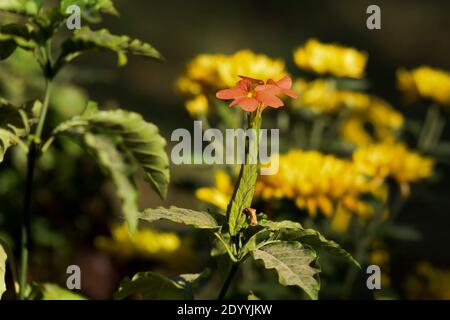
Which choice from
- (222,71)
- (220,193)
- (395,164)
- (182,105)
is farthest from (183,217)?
(182,105)

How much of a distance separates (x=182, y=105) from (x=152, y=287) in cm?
302

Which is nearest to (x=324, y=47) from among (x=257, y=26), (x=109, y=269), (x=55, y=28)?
(x=109, y=269)

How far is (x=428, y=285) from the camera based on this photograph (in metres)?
1.42

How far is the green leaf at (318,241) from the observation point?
744 millimetres

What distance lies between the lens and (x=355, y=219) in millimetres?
1471

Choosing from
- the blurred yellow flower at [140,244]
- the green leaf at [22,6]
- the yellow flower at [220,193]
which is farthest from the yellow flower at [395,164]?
the green leaf at [22,6]

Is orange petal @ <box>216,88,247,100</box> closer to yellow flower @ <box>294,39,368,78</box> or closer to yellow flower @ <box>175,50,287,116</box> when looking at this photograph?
yellow flower @ <box>175,50,287,116</box>

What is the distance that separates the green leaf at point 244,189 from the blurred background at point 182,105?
1.38ft

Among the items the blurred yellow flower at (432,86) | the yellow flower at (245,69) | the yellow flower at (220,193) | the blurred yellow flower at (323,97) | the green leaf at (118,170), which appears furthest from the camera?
the blurred yellow flower at (432,86)

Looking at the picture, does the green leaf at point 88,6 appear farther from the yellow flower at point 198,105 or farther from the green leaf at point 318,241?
the yellow flower at point 198,105

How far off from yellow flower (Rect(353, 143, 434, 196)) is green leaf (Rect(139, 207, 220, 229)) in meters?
0.65

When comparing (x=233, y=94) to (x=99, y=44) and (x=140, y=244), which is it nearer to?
(x=99, y=44)
